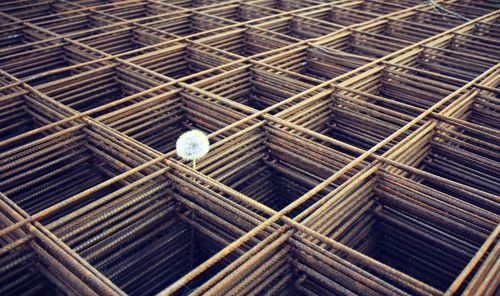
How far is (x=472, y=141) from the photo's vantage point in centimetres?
698

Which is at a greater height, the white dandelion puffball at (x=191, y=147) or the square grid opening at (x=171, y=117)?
the white dandelion puffball at (x=191, y=147)

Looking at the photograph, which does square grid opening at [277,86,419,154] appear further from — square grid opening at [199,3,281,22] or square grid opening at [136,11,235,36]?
square grid opening at [199,3,281,22]

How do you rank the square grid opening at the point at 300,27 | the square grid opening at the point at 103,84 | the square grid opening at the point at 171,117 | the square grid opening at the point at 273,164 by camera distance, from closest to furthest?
the square grid opening at the point at 273,164, the square grid opening at the point at 171,117, the square grid opening at the point at 103,84, the square grid opening at the point at 300,27

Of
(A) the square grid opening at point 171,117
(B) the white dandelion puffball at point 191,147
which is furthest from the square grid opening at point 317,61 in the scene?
(B) the white dandelion puffball at point 191,147

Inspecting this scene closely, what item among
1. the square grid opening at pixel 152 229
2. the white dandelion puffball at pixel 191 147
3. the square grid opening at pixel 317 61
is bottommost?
the square grid opening at pixel 152 229

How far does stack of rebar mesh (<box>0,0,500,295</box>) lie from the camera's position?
14.7 feet

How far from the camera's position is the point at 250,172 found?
260 inches

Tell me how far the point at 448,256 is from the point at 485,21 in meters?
8.83

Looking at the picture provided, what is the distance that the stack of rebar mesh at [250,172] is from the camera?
447cm

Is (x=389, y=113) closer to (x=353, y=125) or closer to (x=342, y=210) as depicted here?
(x=353, y=125)

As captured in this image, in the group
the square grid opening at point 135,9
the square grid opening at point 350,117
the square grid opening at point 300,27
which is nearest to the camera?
the square grid opening at point 350,117

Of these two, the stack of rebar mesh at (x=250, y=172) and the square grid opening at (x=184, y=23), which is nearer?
the stack of rebar mesh at (x=250, y=172)

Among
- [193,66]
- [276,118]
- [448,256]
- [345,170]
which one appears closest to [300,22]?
[193,66]

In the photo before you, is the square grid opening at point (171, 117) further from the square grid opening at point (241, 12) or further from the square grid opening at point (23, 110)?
the square grid opening at point (241, 12)
